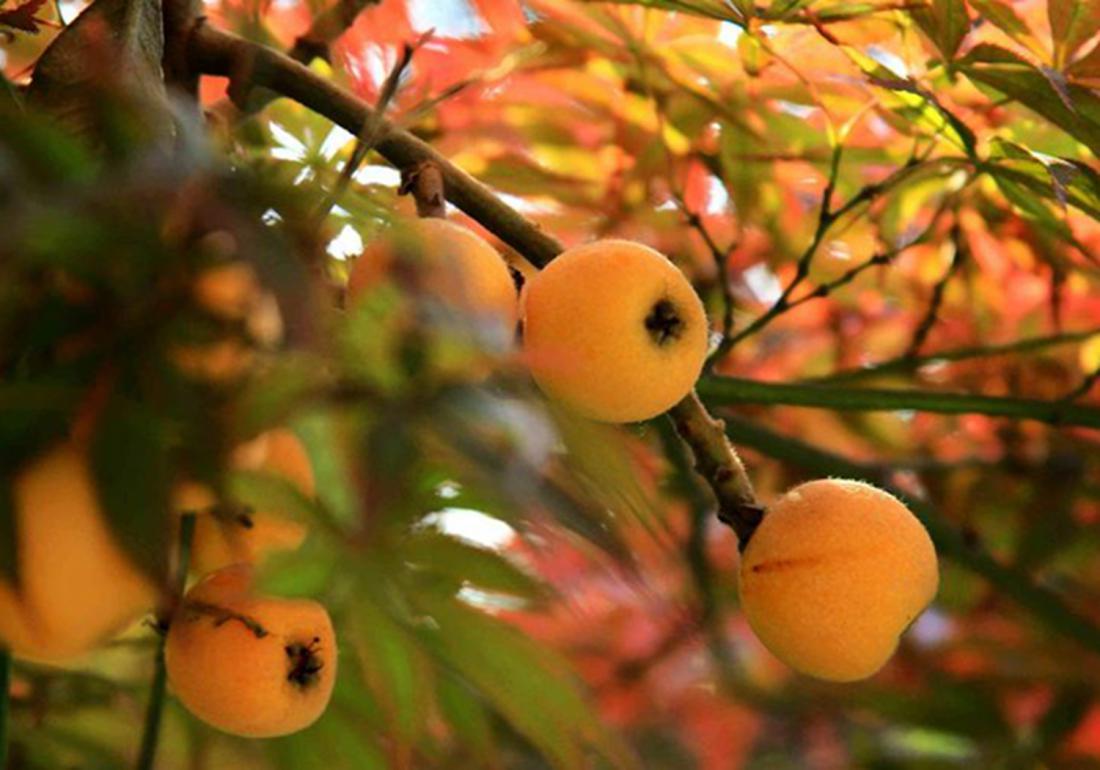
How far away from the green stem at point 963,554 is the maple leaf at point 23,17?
40cm

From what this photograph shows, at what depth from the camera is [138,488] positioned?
287 millimetres

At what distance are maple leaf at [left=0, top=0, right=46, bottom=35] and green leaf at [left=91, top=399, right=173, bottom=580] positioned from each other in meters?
0.26

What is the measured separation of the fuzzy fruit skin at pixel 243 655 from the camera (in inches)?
19.1

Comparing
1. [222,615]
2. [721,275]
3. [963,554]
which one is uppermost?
[222,615]

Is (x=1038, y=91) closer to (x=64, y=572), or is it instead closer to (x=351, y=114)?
(x=351, y=114)

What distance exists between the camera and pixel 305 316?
0.26 m

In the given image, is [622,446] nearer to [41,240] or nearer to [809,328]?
[41,240]

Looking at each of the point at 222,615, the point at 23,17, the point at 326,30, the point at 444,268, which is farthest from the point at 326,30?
the point at 444,268

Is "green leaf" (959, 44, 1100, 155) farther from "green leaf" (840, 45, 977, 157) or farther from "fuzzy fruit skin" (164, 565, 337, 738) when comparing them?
"fuzzy fruit skin" (164, 565, 337, 738)

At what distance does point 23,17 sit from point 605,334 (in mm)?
204

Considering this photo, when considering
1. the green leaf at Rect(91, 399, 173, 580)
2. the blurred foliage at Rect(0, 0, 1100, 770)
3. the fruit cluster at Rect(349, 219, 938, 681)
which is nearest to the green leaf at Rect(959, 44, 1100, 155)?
the blurred foliage at Rect(0, 0, 1100, 770)

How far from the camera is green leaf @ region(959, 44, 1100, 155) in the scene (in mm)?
554

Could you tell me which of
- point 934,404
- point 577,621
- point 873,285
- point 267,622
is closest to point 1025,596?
point 934,404

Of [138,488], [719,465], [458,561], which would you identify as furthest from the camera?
[719,465]
